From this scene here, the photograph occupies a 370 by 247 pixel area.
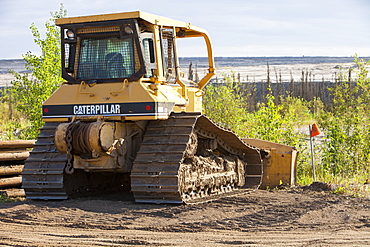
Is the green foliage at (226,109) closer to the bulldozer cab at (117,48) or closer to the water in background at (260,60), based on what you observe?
the bulldozer cab at (117,48)

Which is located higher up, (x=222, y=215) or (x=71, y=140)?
(x=71, y=140)

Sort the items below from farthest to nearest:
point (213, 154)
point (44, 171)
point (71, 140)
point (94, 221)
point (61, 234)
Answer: point (213, 154)
point (44, 171)
point (71, 140)
point (94, 221)
point (61, 234)

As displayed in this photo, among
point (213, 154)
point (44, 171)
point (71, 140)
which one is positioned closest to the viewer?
point (71, 140)

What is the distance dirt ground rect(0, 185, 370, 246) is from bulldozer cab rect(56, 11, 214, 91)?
2247mm

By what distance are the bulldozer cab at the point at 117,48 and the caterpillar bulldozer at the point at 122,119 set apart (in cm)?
2

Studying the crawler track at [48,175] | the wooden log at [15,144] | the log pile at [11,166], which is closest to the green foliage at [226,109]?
the wooden log at [15,144]

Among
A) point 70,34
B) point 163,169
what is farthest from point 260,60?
point 163,169

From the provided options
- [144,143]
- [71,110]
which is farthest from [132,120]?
[71,110]

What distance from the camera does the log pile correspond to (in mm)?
12000

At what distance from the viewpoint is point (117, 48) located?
33.3ft

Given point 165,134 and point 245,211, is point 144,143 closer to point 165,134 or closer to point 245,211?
point 165,134

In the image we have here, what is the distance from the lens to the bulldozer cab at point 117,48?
9.90 m

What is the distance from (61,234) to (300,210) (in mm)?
3950

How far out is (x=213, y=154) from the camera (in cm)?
1190
